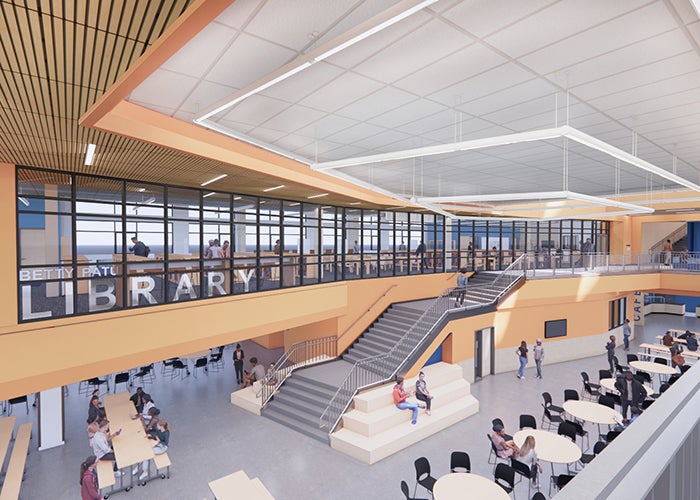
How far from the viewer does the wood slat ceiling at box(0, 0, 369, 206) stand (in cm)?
278

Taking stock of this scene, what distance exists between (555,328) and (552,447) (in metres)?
12.3

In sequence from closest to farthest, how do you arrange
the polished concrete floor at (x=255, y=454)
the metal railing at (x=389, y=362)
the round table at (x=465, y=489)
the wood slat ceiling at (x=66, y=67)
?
the wood slat ceiling at (x=66, y=67), the round table at (x=465, y=489), the polished concrete floor at (x=255, y=454), the metal railing at (x=389, y=362)

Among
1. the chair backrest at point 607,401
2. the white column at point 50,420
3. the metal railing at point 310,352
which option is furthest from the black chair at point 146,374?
the chair backrest at point 607,401

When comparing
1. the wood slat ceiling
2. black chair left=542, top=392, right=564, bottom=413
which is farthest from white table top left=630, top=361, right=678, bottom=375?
the wood slat ceiling

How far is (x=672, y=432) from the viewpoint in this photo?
1.20 metres

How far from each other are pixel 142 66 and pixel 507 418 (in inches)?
519

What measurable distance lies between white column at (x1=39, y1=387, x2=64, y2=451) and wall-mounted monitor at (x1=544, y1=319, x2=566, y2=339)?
64.2ft

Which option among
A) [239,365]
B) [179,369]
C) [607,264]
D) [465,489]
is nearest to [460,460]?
[465,489]

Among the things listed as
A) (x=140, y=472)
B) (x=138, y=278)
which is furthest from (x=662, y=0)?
(x=140, y=472)

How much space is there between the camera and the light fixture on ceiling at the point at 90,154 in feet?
21.4

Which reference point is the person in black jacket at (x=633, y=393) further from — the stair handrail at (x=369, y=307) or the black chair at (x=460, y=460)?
the stair handrail at (x=369, y=307)

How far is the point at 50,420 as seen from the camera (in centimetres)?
1042

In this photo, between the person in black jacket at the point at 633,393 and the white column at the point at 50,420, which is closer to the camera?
the person in black jacket at the point at 633,393

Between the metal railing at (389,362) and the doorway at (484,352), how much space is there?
1.45 metres
